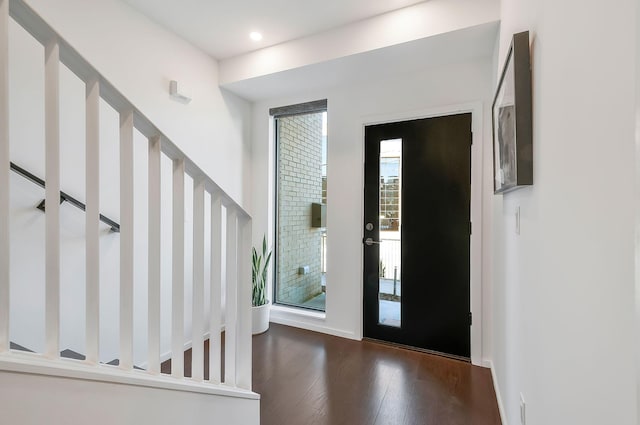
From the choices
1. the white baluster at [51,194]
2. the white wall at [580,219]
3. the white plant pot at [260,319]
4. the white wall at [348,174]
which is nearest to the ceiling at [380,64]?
the white wall at [348,174]

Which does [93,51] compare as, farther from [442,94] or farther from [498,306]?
[498,306]

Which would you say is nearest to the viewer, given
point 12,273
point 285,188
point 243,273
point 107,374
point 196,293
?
point 107,374

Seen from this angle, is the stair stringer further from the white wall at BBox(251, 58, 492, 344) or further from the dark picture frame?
the white wall at BBox(251, 58, 492, 344)

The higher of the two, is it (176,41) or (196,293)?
(176,41)

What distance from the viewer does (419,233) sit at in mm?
2711

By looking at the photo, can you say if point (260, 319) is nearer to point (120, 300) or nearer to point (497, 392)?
point (497, 392)

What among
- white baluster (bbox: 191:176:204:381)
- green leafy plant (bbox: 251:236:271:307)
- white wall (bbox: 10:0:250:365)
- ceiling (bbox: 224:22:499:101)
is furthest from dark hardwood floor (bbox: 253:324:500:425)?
ceiling (bbox: 224:22:499:101)

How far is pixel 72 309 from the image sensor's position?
6.32 ft

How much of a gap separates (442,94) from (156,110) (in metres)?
2.37

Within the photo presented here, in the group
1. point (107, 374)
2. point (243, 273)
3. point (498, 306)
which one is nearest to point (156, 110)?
point (243, 273)

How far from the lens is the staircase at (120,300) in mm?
711

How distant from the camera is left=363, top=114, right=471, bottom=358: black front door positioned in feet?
8.42

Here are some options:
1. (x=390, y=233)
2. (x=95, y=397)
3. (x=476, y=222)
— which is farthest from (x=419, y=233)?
(x=95, y=397)

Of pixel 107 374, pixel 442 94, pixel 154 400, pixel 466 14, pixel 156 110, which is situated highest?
pixel 466 14
